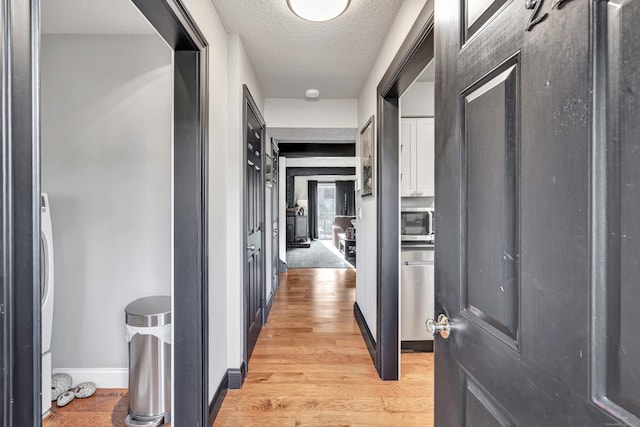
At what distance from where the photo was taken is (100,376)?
2.10 meters

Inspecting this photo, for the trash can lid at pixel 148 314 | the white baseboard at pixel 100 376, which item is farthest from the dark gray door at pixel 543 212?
the white baseboard at pixel 100 376

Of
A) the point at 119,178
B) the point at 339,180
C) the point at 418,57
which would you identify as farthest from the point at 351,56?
the point at 339,180

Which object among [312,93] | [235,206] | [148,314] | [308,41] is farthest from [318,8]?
[148,314]

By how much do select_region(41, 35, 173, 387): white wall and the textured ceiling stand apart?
615mm

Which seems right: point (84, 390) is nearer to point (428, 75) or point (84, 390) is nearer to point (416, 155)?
point (416, 155)

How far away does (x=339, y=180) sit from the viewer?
37.1 feet

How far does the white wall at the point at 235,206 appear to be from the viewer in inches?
83.7

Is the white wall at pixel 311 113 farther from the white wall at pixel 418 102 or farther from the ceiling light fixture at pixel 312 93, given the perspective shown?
the white wall at pixel 418 102

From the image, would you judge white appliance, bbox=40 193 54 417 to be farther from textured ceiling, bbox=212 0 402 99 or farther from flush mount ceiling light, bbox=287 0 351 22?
flush mount ceiling light, bbox=287 0 351 22

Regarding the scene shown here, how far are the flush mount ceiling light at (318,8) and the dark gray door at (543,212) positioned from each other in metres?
0.97

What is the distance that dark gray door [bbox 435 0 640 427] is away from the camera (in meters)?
0.44

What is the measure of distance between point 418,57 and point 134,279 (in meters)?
2.25

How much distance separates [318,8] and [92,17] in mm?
1384

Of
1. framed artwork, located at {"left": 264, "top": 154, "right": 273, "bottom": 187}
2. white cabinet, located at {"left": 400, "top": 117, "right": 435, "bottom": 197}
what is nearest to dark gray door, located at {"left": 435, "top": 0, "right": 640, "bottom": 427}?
white cabinet, located at {"left": 400, "top": 117, "right": 435, "bottom": 197}
